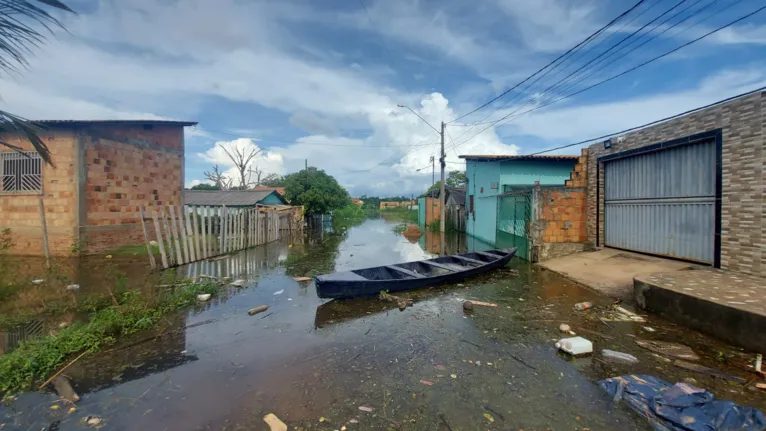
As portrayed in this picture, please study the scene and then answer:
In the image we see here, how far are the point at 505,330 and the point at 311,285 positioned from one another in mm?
4843

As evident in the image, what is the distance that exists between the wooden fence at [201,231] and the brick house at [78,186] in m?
1.00

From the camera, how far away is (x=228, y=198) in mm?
24453

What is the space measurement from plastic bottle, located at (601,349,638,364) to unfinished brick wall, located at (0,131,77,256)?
A: 13.7m

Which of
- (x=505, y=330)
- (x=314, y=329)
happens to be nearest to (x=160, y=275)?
(x=314, y=329)

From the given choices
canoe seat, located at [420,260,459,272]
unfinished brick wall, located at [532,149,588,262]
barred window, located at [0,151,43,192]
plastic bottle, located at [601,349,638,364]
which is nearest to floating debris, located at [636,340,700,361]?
plastic bottle, located at [601,349,638,364]

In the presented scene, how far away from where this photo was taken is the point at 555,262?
10070 mm

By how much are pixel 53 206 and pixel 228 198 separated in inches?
559

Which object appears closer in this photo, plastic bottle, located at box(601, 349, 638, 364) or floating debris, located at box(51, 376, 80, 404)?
floating debris, located at box(51, 376, 80, 404)

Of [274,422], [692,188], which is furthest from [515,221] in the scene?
[274,422]

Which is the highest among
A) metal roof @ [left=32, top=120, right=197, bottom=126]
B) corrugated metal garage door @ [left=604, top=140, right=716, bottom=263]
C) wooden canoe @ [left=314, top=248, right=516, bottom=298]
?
metal roof @ [left=32, top=120, right=197, bottom=126]

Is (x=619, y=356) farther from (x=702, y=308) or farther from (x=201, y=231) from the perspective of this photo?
(x=201, y=231)

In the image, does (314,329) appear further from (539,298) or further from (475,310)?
(539,298)

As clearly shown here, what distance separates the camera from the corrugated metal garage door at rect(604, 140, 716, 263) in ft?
22.7

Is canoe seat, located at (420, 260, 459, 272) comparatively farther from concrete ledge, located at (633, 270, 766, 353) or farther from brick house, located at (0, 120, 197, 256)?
brick house, located at (0, 120, 197, 256)
